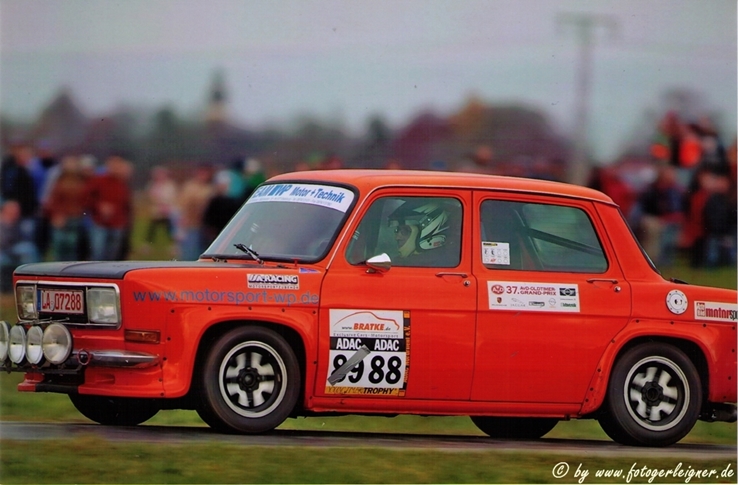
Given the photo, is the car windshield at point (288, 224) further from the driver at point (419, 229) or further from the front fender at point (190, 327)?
the front fender at point (190, 327)

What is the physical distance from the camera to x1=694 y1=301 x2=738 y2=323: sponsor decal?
890cm

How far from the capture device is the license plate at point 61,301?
7625 millimetres

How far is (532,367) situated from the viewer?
8336 mm

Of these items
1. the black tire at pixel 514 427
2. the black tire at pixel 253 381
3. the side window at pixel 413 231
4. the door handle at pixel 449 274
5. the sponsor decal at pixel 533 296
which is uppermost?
the side window at pixel 413 231

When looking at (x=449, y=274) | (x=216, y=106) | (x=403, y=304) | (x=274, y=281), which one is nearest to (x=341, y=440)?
(x=403, y=304)

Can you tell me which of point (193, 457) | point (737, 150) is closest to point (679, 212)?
point (737, 150)

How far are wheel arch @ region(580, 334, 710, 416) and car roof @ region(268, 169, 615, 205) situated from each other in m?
1.03

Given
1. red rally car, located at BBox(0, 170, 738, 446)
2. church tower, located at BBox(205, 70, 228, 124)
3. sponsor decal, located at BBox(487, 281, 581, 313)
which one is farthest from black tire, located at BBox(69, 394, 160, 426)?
church tower, located at BBox(205, 70, 228, 124)

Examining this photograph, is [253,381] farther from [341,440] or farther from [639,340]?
[639,340]

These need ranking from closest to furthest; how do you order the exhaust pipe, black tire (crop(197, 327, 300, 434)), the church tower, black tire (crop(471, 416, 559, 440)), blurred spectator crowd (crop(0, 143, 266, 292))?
black tire (crop(197, 327, 300, 434)), the exhaust pipe, black tire (crop(471, 416, 559, 440)), blurred spectator crowd (crop(0, 143, 266, 292)), the church tower

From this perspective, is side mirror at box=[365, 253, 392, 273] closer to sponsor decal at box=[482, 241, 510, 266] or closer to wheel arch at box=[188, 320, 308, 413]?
wheel arch at box=[188, 320, 308, 413]

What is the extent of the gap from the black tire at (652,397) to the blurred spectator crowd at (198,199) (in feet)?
17.2

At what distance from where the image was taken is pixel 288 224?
8.45 meters

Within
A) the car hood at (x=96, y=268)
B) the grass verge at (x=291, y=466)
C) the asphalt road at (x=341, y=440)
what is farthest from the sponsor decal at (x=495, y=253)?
the car hood at (x=96, y=268)
